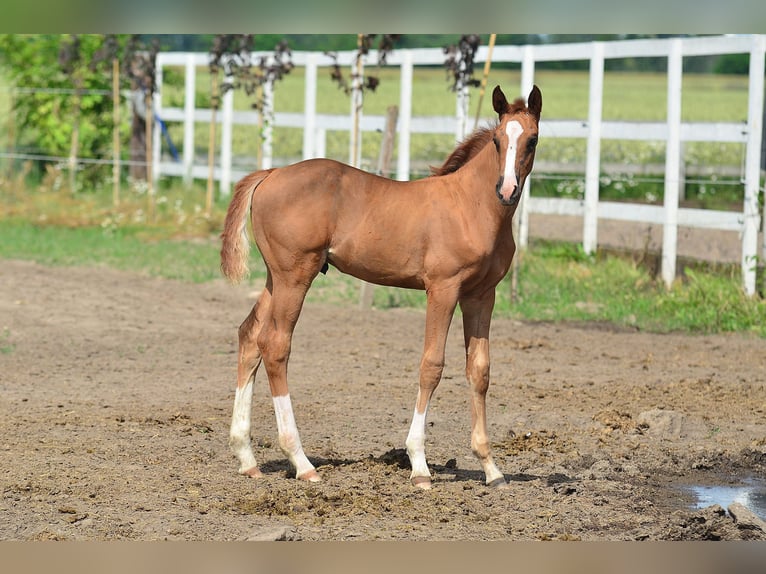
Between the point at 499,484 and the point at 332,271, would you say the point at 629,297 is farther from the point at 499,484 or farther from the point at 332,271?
the point at 499,484

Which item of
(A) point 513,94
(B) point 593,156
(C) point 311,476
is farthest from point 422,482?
(A) point 513,94

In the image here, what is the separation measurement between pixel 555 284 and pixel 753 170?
2504 millimetres

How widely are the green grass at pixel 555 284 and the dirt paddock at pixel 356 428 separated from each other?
0.50 metres

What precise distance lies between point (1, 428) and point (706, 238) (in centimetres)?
1123

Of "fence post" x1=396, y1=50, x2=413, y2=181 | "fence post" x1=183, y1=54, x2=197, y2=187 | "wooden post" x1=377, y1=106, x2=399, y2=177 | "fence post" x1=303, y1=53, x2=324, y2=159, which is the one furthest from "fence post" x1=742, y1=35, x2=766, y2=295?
"fence post" x1=183, y1=54, x2=197, y2=187

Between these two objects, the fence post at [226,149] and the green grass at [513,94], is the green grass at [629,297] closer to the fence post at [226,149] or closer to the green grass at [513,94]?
the green grass at [513,94]

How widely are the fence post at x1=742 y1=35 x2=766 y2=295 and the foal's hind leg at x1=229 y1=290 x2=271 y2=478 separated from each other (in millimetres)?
6724

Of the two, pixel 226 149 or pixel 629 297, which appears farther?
pixel 226 149

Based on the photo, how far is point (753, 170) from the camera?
36.7ft

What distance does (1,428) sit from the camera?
6445 mm

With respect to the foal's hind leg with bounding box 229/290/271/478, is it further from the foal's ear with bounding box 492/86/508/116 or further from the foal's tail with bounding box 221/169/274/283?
the foal's ear with bounding box 492/86/508/116

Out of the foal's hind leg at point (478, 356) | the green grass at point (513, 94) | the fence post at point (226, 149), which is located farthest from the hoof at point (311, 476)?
the fence post at point (226, 149)

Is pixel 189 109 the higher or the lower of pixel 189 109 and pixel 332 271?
the higher
